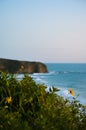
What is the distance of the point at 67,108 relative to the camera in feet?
4.54

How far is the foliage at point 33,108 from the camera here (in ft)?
3.95

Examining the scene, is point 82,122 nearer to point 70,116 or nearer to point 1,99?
point 70,116

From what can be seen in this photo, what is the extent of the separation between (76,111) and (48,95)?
0.51 ft

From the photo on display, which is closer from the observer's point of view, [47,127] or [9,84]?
[47,127]

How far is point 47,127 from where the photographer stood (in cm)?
119

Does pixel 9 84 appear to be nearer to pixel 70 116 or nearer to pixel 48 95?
pixel 48 95

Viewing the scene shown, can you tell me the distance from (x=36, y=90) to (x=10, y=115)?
0.21 metres

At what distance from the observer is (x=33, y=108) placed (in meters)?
1.33

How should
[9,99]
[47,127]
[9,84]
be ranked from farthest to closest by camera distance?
[9,84], [9,99], [47,127]

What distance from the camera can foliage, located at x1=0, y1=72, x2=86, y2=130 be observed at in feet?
3.95

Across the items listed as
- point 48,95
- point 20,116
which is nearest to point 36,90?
point 48,95

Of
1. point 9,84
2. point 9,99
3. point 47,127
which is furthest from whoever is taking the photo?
point 9,84

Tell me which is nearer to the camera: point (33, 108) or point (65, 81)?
point (33, 108)

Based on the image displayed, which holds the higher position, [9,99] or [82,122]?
[9,99]
